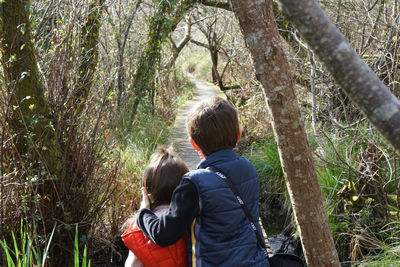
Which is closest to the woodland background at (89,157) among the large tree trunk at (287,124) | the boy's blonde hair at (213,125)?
the boy's blonde hair at (213,125)

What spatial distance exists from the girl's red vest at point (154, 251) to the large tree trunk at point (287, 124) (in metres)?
0.78

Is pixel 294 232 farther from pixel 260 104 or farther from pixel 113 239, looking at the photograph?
pixel 260 104

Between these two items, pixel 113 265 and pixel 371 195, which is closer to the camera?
pixel 113 265

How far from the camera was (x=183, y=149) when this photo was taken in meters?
6.96

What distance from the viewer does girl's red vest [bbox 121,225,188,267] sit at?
7.78ft

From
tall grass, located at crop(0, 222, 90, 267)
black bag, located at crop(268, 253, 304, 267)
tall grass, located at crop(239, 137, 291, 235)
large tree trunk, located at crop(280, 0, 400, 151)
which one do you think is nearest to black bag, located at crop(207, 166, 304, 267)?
black bag, located at crop(268, 253, 304, 267)

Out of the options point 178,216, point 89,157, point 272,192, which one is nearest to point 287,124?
point 178,216

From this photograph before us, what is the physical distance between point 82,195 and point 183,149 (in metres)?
3.43

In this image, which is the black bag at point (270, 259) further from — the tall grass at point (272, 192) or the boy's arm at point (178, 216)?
the tall grass at point (272, 192)

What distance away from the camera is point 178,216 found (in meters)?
2.14

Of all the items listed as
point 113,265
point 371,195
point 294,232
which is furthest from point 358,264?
point 113,265

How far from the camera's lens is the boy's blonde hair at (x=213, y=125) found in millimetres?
A: 2242

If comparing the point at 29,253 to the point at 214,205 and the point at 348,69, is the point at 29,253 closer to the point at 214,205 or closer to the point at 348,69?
the point at 214,205

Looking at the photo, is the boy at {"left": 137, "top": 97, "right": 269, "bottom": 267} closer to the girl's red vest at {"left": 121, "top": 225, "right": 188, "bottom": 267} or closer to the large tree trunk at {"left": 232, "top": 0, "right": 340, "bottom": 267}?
the girl's red vest at {"left": 121, "top": 225, "right": 188, "bottom": 267}
